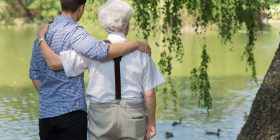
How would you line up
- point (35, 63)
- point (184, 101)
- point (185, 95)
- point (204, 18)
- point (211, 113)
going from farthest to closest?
point (185, 95)
point (184, 101)
point (211, 113)
point (204, 18)
point (35, 63)

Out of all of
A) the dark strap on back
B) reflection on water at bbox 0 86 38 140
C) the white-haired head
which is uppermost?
the white-haired head

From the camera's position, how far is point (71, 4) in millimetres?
2693

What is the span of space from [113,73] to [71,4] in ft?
1.18

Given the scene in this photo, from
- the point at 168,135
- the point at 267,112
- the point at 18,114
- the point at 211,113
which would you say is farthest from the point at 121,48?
the point at 211,113

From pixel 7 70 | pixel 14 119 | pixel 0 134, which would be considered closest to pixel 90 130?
pixel 0 134

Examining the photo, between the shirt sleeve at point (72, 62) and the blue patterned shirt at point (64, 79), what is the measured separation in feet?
0.08

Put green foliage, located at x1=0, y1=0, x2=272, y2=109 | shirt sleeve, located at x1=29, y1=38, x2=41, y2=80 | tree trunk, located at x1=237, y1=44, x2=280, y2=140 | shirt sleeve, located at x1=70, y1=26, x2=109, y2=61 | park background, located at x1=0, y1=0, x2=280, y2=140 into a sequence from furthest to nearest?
park background, located at x1=0, y1=0, x2=280, y2=140
green foliage, located at x1=0, y1=0, x2=272, y2=109
tree trunk, located at x1=237, y1=44, x2=280, y2=140
shirt sleeve, located at x1=29, y1=38, x2=41, y2=80
shirt sleeve, located at x1=70, y1=26, x2=109, y2=61

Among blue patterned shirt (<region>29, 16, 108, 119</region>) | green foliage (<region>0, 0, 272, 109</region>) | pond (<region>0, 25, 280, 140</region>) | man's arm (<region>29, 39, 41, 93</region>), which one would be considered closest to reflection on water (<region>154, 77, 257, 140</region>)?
pond (<region>0, 25, 280, 140</region>)

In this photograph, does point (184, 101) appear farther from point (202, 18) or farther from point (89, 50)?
point (89, 50)

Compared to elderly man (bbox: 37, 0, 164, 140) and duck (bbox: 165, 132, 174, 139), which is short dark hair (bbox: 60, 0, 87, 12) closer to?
elderly man (bbox: 37, 0, 164, 140)

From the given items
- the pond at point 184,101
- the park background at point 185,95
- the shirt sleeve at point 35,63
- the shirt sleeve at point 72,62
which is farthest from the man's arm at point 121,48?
the pond at point 184,101

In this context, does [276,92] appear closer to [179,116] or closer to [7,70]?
[179,116]

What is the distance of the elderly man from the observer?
8.72 feet

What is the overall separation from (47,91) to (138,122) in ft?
1.43
